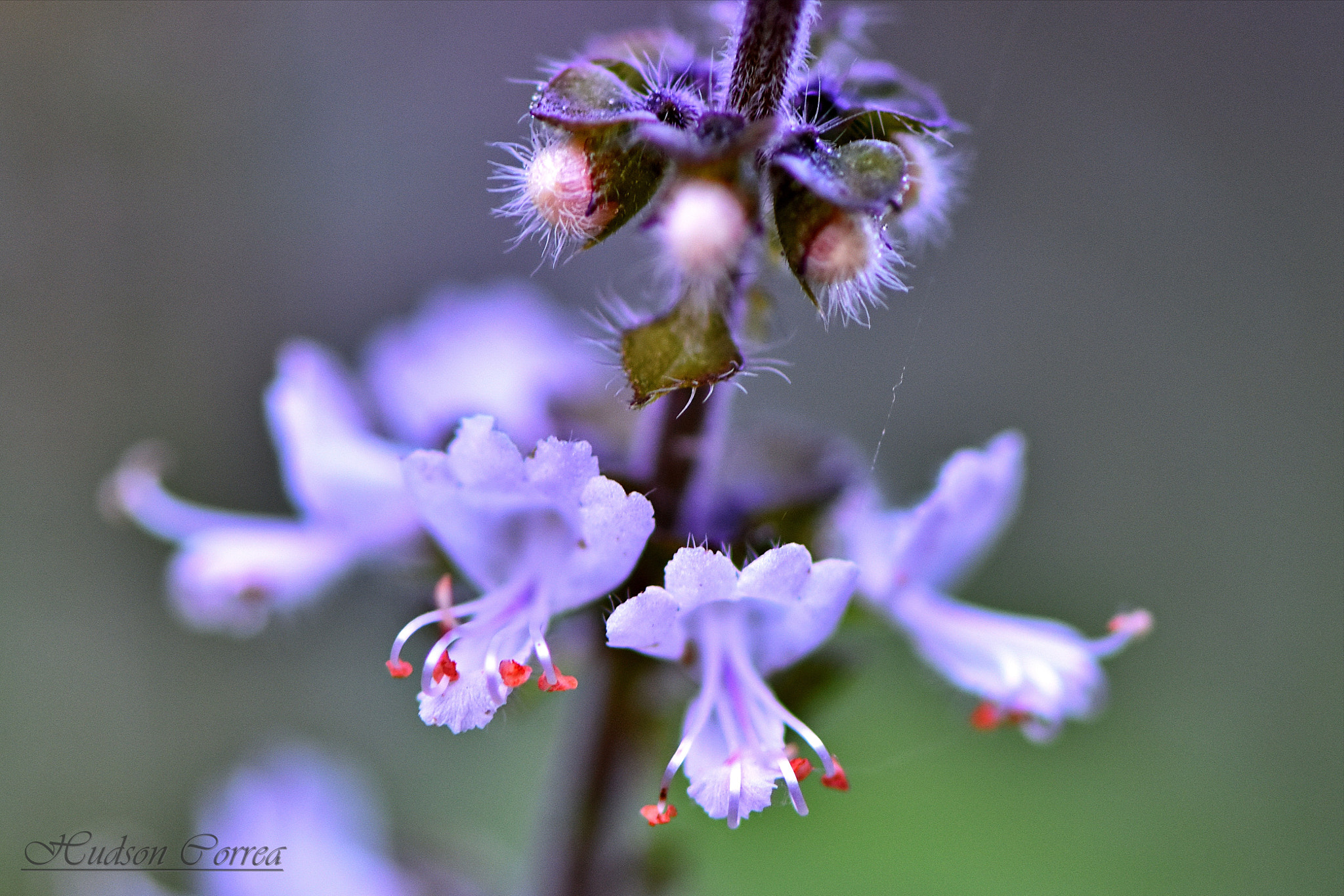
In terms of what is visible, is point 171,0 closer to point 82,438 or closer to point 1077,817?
point 82,438

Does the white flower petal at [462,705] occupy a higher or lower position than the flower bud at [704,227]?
lower

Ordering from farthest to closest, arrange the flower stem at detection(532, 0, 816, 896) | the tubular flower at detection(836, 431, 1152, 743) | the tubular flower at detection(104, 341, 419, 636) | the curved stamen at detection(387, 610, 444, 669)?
the tubular flower at detection(104, 341, 419, 636) < the tubular flower at detection(836, 431, 1152, 743) < the curved stamen at detection(387, 610, 444, 669) < the flower stem at detection(532, 0, 816, 896)

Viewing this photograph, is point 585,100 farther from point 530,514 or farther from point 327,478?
point 327,478

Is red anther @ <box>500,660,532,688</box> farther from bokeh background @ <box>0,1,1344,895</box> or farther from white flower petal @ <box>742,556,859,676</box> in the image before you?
bokeh background @ <box>0,1,1344,895</box>

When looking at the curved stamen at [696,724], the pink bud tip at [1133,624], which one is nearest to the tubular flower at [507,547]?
the curved stamen at [696,724]

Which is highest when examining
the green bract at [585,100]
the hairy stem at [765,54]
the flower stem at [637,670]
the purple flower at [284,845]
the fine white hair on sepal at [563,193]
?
the hairy stem at [765,54]

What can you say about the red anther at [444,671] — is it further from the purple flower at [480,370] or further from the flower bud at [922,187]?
the flower bud at [922,187]

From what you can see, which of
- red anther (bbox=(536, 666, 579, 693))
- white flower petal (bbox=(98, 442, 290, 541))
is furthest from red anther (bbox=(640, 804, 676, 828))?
white flower petal (bbox=(98, 442, 290, 541))

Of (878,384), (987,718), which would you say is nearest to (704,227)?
(987,718)
